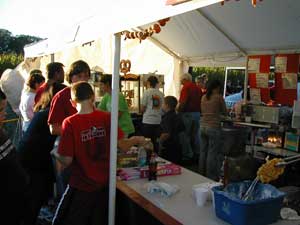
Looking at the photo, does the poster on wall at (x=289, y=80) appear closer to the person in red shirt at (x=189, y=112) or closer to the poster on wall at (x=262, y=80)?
the poster on wall at (x=262, y=80)

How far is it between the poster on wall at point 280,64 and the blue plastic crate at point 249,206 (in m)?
3.99

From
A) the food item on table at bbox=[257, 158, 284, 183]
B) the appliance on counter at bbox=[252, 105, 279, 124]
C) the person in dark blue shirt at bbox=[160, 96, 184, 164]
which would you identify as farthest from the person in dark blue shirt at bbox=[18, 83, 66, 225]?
the appliance on counter at bbox=[252, 105, 279, 124]

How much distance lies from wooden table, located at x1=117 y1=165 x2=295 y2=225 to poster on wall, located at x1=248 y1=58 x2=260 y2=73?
385cm

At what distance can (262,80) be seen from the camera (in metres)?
6.17

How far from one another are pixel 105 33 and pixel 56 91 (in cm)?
122

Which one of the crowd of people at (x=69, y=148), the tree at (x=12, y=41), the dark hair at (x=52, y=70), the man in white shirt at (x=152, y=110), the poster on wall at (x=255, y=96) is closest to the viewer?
the crowd of people at (x=69, y=148)

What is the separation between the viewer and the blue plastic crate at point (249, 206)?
179 centimetres

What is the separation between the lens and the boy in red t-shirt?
238 centimetres

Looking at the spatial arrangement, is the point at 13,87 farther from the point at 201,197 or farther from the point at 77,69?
the point at 201,197

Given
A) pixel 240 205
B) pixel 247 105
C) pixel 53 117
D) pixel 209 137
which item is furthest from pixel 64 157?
pixel 247 105

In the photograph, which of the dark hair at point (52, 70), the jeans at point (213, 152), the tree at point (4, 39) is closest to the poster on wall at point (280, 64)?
the jeans at point (213, 152)

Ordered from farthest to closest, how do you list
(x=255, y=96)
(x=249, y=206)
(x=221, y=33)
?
(x=255, y=96), (x=221, y=33), (x=249, y=206)

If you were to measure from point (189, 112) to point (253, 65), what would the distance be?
1.31 metres

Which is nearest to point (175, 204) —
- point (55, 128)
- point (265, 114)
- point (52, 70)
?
point (55, 128)
